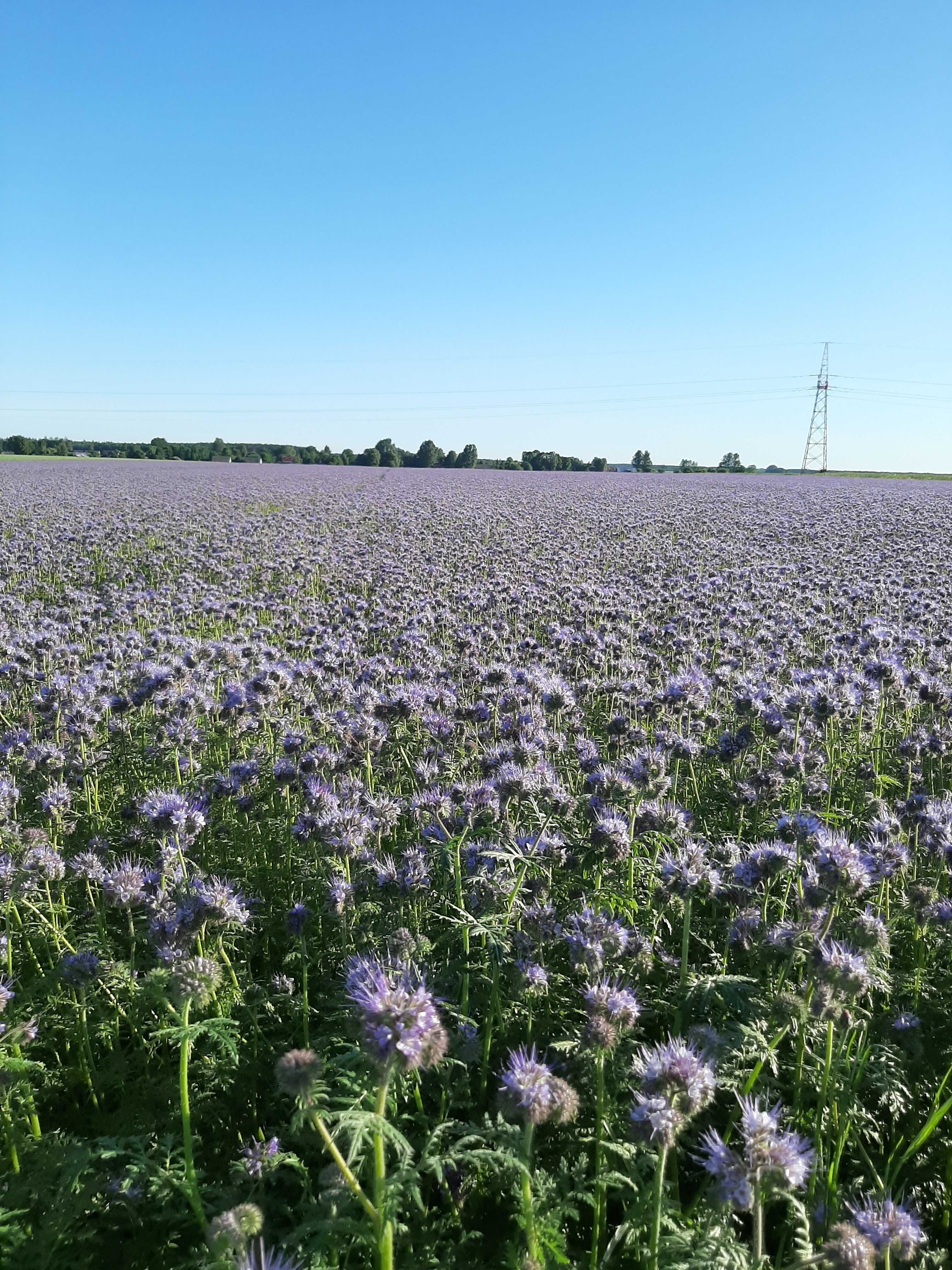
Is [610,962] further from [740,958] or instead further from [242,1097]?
[242,1097]

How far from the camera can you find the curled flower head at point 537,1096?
1731 millimetres

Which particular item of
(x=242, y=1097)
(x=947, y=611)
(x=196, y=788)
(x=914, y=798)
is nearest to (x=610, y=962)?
(x=242, y=1097)

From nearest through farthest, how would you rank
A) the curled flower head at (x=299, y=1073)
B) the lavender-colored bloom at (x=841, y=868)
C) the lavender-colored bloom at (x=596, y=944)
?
the curled flower head at (x=299, y=1073) < the lavender-colored bloom at (x=596, y=944) < the lavender-colored bloom at (x=841, y=868)

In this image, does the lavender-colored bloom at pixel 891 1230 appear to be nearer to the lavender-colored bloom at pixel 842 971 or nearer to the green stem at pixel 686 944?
the lavender-colored bloom at pixel 842 971

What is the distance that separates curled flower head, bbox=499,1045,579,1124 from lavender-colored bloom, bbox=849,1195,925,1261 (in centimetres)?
73

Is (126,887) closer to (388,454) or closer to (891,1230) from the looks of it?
(891,1230)

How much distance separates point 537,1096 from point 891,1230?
37.1 inches

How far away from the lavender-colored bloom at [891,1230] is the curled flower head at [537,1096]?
73cm

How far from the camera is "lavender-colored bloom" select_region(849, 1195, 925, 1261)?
1682 millimetres

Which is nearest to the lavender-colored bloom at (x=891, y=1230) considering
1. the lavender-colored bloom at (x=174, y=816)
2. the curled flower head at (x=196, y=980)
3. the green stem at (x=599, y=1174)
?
the green stem at (x=599, y=1174)

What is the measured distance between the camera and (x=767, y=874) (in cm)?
307

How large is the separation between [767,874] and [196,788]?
391 cm

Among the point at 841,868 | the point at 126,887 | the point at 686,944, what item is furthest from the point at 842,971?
the point at 126,887

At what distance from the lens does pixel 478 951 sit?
3.40 metres
